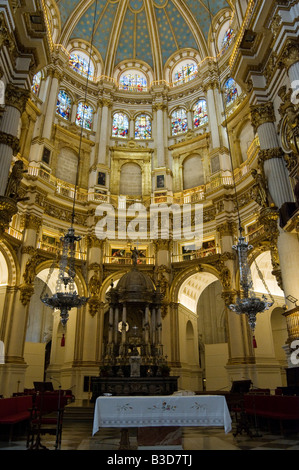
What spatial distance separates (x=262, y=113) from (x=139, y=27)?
68.5ft

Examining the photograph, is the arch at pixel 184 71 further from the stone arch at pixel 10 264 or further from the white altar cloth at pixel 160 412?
the white altar cloth at pixel 160 412

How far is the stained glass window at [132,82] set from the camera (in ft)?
100

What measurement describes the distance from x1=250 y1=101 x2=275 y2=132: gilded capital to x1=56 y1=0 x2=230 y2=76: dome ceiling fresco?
15.4m

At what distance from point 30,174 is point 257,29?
14711 mm

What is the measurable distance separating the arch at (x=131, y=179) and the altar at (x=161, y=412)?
68.3 feet

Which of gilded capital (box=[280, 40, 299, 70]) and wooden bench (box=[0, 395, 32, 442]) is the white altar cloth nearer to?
wooden bench (box=[0, 395, 32, 442])

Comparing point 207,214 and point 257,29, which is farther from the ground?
point 257,29

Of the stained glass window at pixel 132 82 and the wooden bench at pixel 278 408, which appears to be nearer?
the wooden bench at pixel 278 408

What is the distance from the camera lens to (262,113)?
15289 mm

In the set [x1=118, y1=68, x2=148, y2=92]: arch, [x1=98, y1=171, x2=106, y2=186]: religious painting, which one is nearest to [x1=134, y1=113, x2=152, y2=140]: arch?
[x1=118, y1=68, x2=148, y2=92]: arch

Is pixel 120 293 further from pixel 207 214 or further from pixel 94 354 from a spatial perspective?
pixel 207 214

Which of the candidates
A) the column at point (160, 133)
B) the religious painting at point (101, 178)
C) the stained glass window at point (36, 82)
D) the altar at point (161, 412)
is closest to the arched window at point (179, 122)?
the column at point (160, 133)

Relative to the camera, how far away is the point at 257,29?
14922 millimetres
